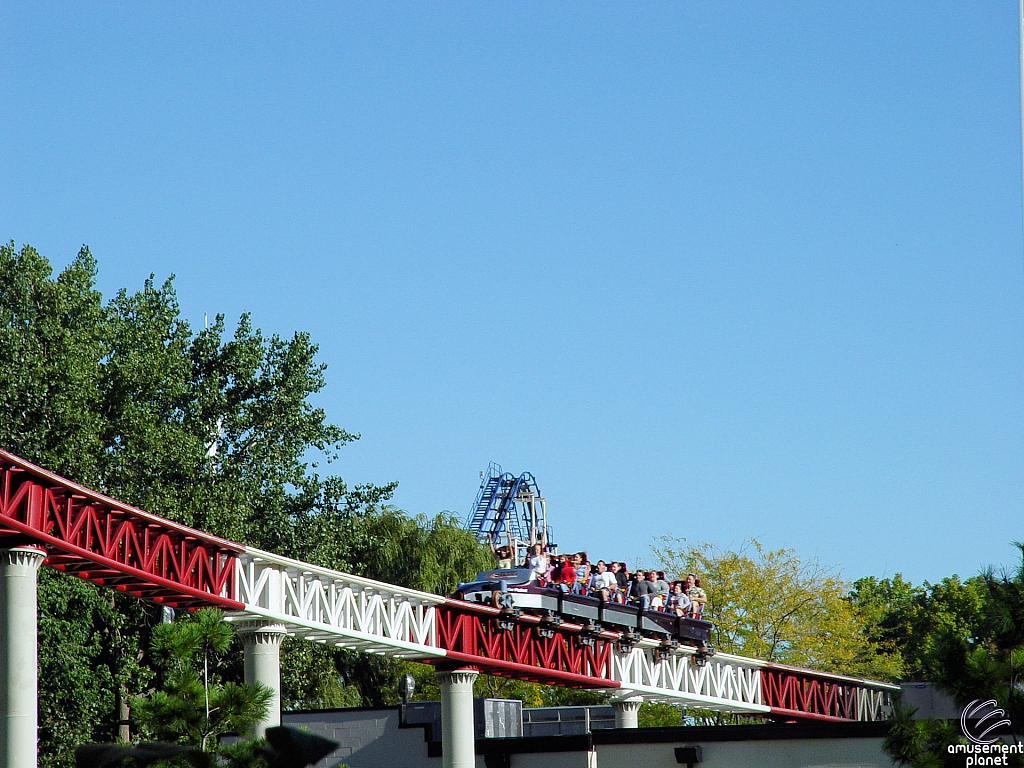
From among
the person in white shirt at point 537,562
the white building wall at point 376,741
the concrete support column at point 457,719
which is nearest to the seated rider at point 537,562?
the person in white shirt at point 537,562

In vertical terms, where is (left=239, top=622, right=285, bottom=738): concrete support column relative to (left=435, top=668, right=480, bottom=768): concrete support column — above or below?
above

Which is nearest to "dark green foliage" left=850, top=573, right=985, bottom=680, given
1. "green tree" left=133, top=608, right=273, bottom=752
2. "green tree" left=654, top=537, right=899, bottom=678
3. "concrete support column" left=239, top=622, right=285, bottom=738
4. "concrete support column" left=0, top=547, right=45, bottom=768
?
"green tree" left=654, top=537, right=899, bottom=678

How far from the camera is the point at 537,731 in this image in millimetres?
36562

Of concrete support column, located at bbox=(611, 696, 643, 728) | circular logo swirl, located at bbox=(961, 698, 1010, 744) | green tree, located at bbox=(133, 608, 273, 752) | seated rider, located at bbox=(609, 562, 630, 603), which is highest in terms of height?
seated rider, located at bbox=(609, 562, 630, 603)

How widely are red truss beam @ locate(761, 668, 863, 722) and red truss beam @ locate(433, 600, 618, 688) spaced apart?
8.39 meters

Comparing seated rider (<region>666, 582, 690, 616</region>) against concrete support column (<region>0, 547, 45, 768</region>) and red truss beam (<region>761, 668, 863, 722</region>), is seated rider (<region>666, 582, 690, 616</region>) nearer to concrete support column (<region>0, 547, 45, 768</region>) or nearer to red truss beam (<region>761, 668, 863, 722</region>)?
red truss beam (<region>761, 668, 863, 722</region>)

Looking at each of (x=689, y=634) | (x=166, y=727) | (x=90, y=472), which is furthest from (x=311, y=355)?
(x=166, y=727)

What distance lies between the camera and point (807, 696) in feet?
135

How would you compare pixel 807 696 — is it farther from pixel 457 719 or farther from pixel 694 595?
pixel 457 719

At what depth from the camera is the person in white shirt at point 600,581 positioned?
103 feet

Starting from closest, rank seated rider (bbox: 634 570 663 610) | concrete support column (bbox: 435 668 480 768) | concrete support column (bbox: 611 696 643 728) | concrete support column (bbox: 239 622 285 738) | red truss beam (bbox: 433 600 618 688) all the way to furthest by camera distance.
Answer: concrete support column (bbox: 239 622 285 738) → concrete support column (bbox: 435 668 480 768) → red truss beam (bbox: 433 600 618 688) → seated rider (bbox: 634 570 663 610) → concrete support column (bbox: 611 696 643 728)

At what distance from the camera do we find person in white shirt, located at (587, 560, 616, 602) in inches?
1236

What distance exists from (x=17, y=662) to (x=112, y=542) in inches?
101

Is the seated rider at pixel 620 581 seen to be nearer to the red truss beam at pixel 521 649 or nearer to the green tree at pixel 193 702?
the red truss beam at pixel 521 649
